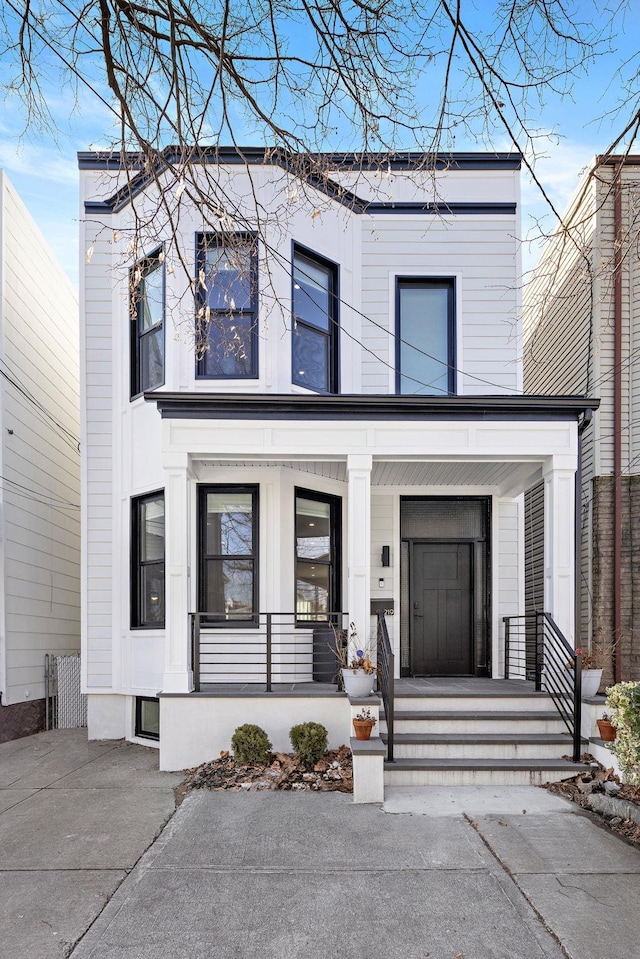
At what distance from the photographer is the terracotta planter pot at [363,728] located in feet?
20.2

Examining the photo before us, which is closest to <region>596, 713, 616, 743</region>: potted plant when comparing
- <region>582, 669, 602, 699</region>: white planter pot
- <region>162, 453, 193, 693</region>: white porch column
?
<region>582, 669, 602, 699</region>: white planter pot

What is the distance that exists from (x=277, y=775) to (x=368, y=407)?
372cm

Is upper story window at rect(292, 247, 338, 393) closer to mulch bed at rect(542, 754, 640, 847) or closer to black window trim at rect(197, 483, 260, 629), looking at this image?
black window trim at rect(197, 483, 260, 629)

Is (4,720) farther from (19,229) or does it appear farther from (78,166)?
(78,166)

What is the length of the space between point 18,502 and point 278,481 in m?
3.99

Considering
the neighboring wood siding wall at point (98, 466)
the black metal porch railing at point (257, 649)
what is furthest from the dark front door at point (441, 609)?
the neighboring wood siding wall at point (98, 466)

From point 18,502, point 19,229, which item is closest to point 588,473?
point 18,502

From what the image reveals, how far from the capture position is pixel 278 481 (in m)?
8.30

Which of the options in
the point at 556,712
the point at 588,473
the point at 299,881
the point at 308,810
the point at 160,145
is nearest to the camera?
the point at 299,881

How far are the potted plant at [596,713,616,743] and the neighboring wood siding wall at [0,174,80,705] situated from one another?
23.4 feet

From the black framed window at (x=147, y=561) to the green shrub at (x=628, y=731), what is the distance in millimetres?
5268

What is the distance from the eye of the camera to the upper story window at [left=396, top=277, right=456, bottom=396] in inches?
364

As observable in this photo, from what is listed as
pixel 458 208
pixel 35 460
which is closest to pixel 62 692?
pixel 35 460

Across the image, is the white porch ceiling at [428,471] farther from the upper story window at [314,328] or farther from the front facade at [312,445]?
the upper story window at [314,328]
